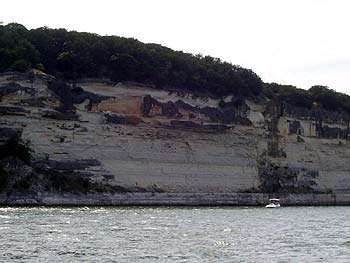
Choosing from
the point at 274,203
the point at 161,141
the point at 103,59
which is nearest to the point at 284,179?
the point at 274,203

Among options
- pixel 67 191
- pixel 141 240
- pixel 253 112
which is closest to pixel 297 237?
pixel 141 240

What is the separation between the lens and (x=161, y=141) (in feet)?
263

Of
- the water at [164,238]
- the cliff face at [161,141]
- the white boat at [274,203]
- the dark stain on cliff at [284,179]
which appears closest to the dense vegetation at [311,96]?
the cliff face at [161,141]

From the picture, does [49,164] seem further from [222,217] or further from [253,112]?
[253,112]

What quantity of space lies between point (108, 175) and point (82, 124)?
226 inches

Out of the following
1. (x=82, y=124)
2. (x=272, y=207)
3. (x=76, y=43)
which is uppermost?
(x=76, y=43)

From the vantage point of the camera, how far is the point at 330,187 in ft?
307

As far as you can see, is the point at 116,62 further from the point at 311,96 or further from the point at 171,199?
the point at 311,96

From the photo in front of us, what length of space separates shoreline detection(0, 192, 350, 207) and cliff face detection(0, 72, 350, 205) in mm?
1358

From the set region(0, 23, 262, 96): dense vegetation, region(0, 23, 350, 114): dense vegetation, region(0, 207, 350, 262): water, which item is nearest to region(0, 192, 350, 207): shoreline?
region(0, 207, 350, 262): water

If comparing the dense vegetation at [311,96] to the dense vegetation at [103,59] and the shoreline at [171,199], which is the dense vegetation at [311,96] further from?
the shoreline at [171,199]

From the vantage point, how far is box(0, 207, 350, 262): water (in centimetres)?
3036

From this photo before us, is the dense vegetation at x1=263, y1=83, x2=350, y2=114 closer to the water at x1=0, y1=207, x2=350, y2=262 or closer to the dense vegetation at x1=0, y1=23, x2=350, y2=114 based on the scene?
the dense vegetation at x1=0, y1=23, x2=350, y2=114

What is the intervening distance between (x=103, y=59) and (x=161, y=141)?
1068 cm
